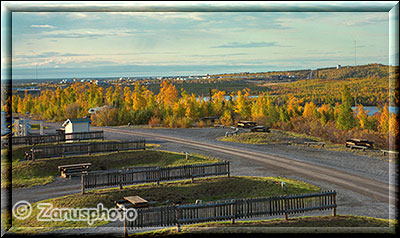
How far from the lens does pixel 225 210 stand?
14.2 m

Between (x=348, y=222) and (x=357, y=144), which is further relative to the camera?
(x=357, y=144)

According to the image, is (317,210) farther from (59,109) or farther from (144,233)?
(59,109)

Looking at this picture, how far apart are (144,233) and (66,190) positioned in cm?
849

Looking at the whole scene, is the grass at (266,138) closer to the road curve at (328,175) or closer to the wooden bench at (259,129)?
the wooden bench at (259,129)

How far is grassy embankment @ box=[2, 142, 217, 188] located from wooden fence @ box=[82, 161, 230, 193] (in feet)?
13.7

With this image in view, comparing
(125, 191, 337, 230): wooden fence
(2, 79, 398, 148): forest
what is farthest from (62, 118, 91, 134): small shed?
(125, 191, 337, 230): wooden fence

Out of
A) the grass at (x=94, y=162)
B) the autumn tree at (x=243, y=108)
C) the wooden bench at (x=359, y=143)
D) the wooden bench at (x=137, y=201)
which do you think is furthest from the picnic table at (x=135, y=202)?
the autumn tree at (x=243, y=108)

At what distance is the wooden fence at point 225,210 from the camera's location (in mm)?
13438

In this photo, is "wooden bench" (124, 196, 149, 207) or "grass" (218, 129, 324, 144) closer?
"wooden bench" (124, 196, 149, 207)

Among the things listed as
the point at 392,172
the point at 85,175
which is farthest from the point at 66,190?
the point at 392,172

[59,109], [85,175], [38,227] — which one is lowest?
[38,227]

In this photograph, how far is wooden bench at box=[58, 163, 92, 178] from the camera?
2295cm

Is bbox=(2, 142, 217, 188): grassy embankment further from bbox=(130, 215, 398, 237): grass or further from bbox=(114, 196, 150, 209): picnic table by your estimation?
bbox=(130, 215, 398, 237): grass

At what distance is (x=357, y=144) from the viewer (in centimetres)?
3016
